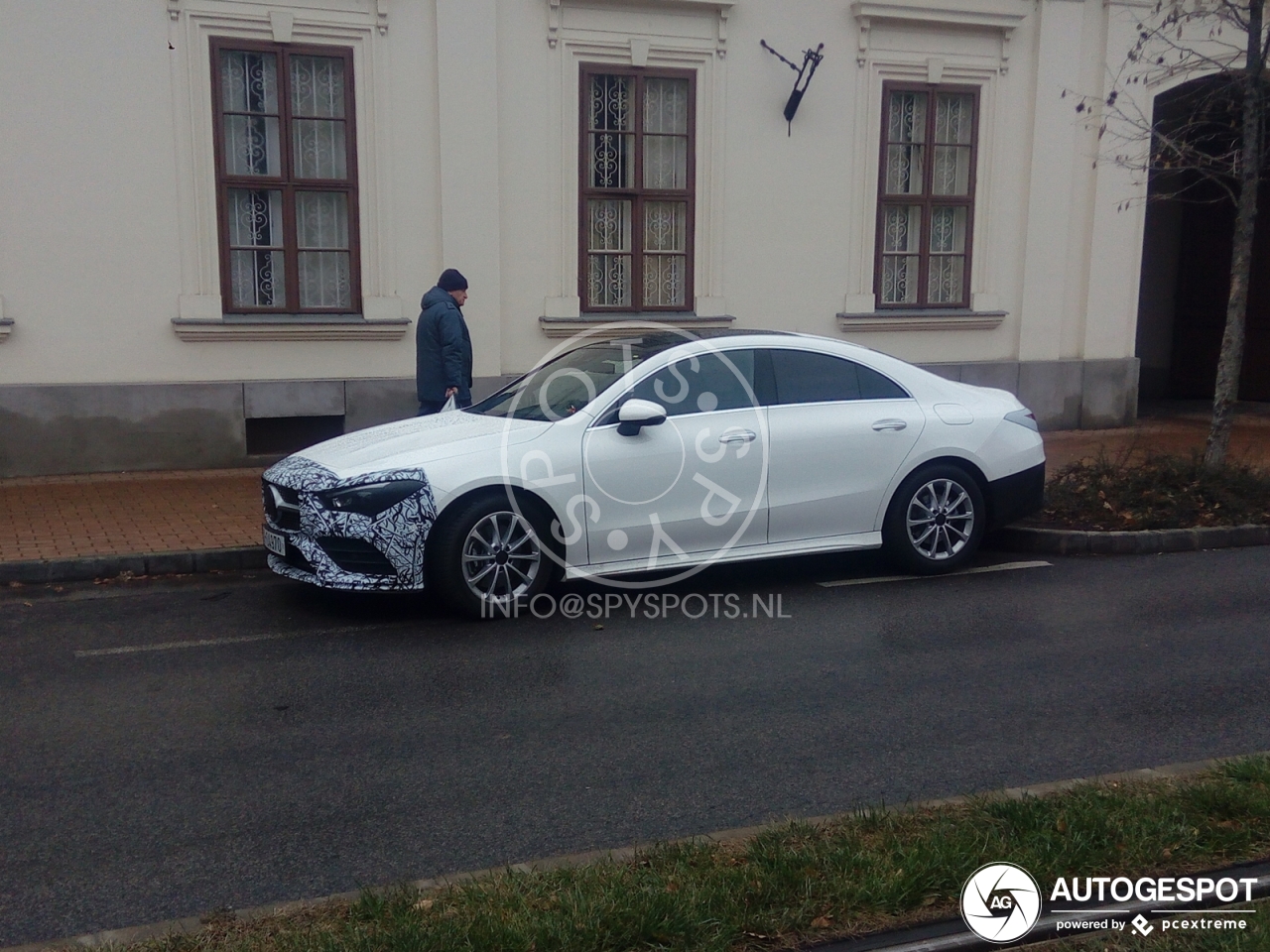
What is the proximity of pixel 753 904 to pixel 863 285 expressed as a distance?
37.5 feet

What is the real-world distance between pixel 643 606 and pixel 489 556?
1.05 m

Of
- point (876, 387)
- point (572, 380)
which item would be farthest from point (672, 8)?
point (572, 380)

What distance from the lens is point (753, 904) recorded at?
349 cm

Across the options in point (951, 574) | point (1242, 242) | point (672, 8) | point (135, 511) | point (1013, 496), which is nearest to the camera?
point (951, 574)

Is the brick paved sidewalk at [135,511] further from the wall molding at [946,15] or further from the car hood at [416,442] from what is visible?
the wall molding at [946,15]

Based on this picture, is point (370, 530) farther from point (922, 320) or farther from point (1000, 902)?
point (922, 320)

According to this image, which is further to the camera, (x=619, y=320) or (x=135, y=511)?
(x=619, y=320)

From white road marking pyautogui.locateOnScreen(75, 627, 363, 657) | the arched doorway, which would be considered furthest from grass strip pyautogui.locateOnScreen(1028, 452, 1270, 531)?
the arched doorway

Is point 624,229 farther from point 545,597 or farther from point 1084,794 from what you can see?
point 1084,794

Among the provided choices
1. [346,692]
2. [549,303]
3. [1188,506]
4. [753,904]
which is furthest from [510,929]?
A: [549,303]

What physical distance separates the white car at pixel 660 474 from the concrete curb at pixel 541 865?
10.2 ft

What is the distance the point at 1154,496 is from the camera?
9.56m

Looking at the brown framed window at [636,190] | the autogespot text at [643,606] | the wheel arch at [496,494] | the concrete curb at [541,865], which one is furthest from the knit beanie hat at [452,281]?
the concrete curb at [541,865]

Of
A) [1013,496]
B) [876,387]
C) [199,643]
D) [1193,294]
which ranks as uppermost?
[1193,294]
